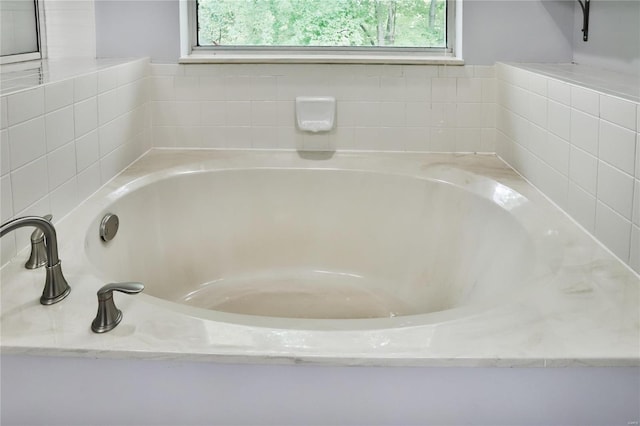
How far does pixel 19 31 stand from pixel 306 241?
133cm

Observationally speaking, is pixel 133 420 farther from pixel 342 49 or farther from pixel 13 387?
pixel 342 49

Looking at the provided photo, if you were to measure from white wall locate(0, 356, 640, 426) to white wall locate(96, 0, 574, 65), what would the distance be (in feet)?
5.80

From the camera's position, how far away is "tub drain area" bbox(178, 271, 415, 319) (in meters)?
2.21

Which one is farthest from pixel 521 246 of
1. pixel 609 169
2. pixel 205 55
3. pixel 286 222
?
pixel 205 55

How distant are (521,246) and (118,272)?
45.8 inches

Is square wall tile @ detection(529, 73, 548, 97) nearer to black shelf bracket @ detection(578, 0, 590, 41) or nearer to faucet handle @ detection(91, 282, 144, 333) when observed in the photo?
black shelf bracket @ detection(578, 0, 590, 41)

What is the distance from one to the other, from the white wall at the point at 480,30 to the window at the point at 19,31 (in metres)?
0.24

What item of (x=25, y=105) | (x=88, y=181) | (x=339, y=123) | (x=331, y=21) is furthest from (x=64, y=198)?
(x=331, y=21)

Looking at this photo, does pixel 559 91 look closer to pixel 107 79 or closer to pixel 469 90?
pixel 469 90

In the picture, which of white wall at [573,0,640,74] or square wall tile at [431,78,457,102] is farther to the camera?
square wall tile at [431,78,457,102]

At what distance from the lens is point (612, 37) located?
2143 mm

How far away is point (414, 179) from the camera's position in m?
2.37

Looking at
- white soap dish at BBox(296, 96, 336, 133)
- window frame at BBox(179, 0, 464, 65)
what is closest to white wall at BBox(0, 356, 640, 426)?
white soap dish at BBox(296, 96, 336, 133)

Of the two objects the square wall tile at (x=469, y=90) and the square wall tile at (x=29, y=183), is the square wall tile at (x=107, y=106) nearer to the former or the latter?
the square wall tile at (x=29, y=183)
